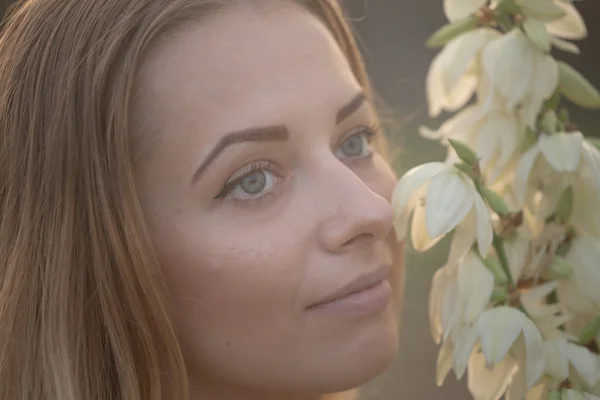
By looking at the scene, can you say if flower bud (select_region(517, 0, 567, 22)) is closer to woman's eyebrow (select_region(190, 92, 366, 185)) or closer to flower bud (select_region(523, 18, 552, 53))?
flower bud (select_region(523, 18, 552, 53))

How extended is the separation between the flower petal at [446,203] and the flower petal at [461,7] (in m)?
0.17

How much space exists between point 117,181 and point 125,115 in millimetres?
59

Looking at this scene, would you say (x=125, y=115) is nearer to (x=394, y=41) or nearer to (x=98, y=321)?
(x=98, y=321)

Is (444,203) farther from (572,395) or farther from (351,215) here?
(572,395)

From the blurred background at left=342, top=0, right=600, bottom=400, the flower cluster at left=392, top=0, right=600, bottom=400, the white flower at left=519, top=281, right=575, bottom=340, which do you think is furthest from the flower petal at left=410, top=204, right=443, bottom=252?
the blurred background at left=342, top=0, right=600, bottom=400

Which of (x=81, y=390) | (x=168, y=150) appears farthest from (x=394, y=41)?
(x=81, y=390)

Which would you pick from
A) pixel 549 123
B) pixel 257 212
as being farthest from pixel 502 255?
pixel 257 212

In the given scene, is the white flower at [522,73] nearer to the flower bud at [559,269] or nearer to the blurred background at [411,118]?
the flower bud at [559,269]

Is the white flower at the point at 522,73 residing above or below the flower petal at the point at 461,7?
below

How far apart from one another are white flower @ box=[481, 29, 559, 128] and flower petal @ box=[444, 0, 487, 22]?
1.8 inches

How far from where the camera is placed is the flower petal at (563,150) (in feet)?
2.40

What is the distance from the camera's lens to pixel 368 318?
769 millimetres

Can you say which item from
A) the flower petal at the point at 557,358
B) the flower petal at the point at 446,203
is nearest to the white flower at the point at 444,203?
the flower petal at the point at 446,203

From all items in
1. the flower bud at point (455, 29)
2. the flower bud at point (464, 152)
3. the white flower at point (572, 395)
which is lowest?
the white flower at point (572, 395)
